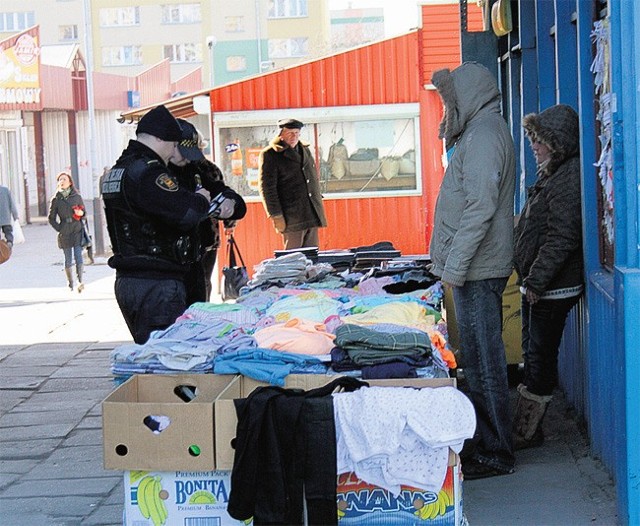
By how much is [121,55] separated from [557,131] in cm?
6631

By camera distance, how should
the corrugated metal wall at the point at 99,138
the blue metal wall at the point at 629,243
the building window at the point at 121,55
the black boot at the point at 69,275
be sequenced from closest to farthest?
1. the blue metal wall at the point at 629,243
2. the black boot at the point at 69,275
3. the corrugated metal wall at the point at 99,138
4. the building window at the point at 121,55

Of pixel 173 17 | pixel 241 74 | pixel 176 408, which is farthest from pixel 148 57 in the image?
pixel 176 408

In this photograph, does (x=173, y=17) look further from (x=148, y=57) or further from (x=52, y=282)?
(x=52, y=282)

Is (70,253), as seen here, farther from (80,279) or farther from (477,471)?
(477,471)

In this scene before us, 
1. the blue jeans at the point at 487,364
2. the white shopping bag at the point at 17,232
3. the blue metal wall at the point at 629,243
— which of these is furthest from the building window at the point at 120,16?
the blue metal wall at the point at 629,243

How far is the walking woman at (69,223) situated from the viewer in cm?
1627

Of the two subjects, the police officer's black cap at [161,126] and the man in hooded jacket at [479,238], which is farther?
the police officer's black cap at [161,126]

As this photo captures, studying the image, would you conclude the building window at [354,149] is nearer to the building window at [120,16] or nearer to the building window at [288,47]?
the building window at [288,47]

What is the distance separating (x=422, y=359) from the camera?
451 centimetres

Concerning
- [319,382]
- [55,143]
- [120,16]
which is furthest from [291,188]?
[120,16]

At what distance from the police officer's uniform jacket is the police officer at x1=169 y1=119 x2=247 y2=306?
9.0 inches

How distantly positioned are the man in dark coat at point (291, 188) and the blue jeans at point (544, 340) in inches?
224

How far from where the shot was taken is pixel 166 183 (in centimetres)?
575

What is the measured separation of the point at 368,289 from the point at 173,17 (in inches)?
2616
